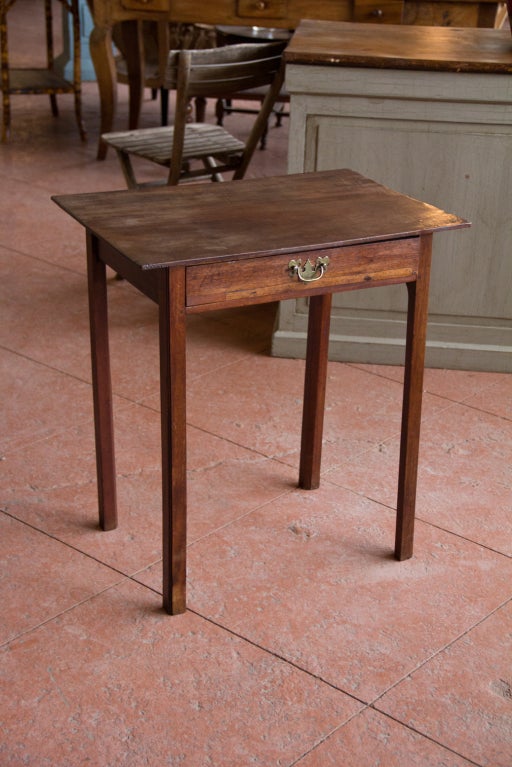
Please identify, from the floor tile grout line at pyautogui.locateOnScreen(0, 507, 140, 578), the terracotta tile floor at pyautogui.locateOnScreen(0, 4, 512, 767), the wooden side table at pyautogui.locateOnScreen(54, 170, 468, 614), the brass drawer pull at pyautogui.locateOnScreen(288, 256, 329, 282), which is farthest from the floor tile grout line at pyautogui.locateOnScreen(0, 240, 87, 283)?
the brass drawer pull at pyautogui.locateOnScreen(288, 256, 329, 282)

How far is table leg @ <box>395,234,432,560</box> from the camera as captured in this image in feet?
6.70

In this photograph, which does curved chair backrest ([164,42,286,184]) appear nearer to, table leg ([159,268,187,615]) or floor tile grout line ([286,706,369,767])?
table leg ([159,268,187,615])

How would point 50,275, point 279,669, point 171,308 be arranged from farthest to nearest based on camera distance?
point 50,275, point 279,669, point 171,308

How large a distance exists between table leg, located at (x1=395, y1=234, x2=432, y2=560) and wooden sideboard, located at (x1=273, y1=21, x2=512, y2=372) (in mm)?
1095

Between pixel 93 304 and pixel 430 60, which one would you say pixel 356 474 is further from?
pixel 430 60

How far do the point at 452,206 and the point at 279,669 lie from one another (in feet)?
5.54

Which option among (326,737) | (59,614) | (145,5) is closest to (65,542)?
(59,614)

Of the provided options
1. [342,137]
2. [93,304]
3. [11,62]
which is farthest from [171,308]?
[11,62]

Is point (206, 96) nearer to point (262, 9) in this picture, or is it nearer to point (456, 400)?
point (262, 9)

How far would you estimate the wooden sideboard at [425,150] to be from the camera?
297 centimetres

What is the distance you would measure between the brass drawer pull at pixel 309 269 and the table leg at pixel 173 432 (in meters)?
0.21

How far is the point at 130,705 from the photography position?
6.08 ft

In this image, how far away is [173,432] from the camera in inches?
75.6

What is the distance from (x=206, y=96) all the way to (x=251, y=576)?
6.86ft
